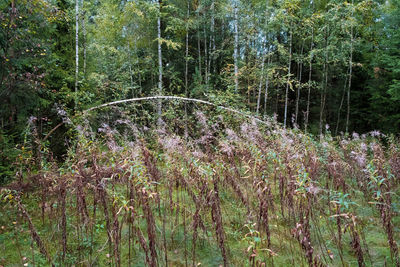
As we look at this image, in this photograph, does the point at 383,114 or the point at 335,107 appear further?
the point at 335,107

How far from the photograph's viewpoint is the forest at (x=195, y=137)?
248 cm

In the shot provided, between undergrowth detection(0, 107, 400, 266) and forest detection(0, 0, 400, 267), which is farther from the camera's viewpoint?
forest detection(0, 0, 400, 267)

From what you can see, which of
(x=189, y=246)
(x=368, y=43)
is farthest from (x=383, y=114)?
(x=189, y=246)

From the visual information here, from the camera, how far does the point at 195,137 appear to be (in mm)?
6539

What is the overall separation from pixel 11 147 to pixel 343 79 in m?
15.1

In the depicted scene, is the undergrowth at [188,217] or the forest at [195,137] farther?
the forest at [195,137]

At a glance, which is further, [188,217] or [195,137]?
[195,137]

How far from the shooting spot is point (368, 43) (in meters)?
12.6

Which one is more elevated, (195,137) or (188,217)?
(195,137)

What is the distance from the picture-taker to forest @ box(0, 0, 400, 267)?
2482mm

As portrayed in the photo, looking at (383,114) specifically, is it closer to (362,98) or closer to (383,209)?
(362,98)

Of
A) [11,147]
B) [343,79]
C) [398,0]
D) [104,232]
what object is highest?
[398,0]

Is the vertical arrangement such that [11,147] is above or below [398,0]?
below

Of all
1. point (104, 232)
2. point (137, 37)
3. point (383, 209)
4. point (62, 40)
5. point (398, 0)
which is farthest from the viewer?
point (137, 37)
